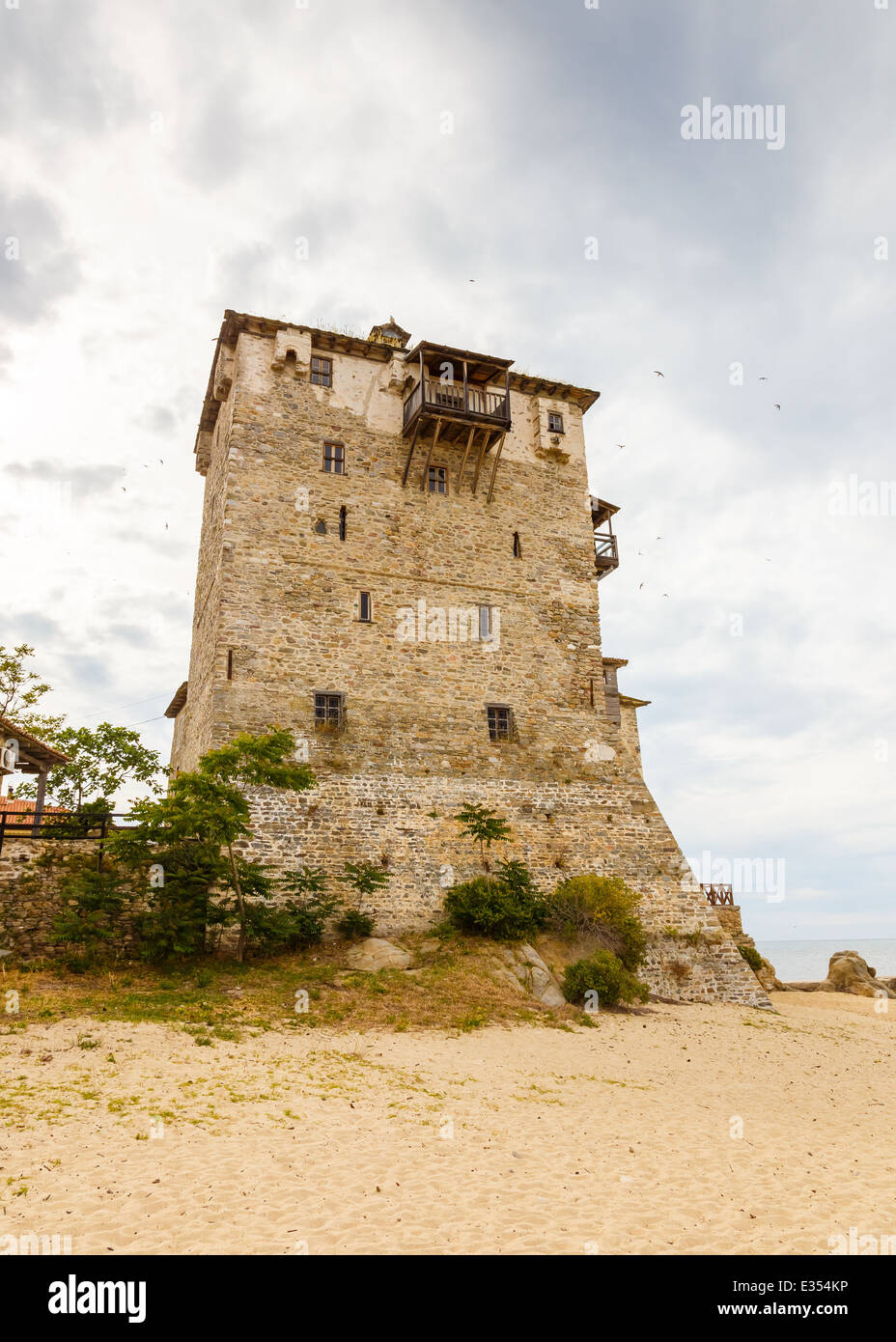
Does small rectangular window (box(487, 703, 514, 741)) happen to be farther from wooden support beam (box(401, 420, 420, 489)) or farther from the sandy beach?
the sandy beach

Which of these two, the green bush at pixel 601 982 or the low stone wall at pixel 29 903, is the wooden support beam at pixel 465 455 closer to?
the green bush at pixel 601 982

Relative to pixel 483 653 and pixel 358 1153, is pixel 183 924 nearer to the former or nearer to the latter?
pixel 358 1153

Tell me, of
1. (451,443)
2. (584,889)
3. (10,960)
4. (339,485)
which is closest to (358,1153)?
(10,960)

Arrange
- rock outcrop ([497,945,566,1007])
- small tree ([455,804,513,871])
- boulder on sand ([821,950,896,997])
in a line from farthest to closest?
boulder on sand ([821,950,896,997])
small tree ([455,804,513,871])
rock outcrop ([497,945,566,1007])

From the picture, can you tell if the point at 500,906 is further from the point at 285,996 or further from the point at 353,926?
the point at 285,996

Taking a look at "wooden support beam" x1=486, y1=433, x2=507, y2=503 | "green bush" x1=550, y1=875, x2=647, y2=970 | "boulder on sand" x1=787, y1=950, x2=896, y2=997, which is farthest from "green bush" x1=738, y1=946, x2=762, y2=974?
"wooden support beam" x1=486, y1=433, x2=507, y2=503

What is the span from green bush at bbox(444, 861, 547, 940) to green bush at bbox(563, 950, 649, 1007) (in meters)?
1.56

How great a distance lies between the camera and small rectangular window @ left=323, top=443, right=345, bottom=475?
881 inches

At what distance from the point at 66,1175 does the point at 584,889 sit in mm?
14370

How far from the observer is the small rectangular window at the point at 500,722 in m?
22.0

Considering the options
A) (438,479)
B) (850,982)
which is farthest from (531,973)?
(850,982)

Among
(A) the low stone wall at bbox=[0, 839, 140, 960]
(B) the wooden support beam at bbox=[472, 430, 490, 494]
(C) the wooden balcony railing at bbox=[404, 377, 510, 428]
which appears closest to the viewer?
(A) the low stone wall at bbox=[0, 839, 140, 960]

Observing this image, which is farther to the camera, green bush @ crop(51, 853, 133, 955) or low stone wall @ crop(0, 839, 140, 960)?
low stone wall @ crop(0, 839, 140, 960)

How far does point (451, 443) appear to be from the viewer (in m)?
24.1
